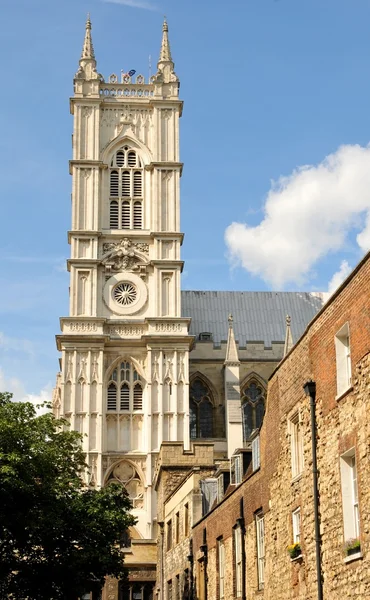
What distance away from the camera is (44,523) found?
31891 millimetres

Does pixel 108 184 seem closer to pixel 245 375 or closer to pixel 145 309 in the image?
pixel 145 309

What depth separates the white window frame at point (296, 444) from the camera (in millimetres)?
19000

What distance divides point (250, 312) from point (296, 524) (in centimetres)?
5425

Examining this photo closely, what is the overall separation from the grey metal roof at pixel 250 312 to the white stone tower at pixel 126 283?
8.67 metres

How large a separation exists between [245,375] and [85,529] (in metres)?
34.6

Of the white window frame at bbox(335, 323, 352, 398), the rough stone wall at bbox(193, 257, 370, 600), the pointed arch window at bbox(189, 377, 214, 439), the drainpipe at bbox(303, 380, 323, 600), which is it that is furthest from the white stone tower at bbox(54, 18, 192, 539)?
the white window frame at bbox(335, 323, 352, 398)

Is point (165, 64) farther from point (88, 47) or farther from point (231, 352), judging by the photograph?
point (231, 352)

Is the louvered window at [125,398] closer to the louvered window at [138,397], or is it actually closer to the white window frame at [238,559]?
the louvered window at [138,397]

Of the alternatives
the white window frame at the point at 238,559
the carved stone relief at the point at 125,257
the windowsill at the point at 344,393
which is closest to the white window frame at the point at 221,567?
the white window frame at the point at 238,559

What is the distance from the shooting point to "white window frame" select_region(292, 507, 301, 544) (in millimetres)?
18797

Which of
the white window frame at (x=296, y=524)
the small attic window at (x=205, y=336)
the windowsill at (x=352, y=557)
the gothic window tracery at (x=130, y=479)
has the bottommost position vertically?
Answer: the windowsill at (x=352, y=557)

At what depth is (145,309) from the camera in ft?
206

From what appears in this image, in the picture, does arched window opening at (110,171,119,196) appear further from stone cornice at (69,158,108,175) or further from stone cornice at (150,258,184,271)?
stone cornice at (150,258,184,271)

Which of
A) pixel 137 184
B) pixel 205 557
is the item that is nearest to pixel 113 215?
A: pixel 137 184
